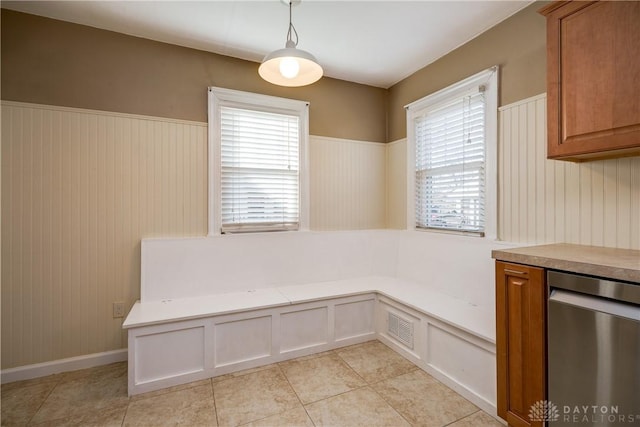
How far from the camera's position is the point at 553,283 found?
4.74ft

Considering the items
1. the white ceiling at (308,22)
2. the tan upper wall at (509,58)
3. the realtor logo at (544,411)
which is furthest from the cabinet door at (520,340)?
the white ceiling at (308,22)

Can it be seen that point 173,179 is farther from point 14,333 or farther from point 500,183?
point 500,183

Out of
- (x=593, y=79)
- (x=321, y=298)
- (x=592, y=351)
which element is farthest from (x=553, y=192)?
(x=321, y=298)

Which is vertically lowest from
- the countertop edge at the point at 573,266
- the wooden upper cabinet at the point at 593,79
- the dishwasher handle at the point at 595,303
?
the dishwasher handle at the point at 595,303

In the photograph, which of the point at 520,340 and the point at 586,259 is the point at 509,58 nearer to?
the point at 586,259

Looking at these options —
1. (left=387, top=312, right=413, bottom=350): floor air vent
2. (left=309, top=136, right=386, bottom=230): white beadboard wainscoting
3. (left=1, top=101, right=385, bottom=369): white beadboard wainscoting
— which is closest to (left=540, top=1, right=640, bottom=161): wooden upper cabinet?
(left=387, top=312, right=413, bottom=350): floor air vent

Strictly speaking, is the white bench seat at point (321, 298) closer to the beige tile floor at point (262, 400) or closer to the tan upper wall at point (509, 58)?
the beige tile floor at point (262, 400)

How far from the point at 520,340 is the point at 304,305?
5.00 ft

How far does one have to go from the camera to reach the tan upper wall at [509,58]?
212 centimetres

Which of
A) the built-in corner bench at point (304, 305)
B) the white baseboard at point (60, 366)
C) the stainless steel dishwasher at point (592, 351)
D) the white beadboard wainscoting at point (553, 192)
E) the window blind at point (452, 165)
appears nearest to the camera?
the stainless steel dishwasher at point (592, 351)

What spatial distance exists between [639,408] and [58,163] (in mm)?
3589

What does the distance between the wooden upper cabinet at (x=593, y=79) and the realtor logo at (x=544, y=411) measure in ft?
4.20

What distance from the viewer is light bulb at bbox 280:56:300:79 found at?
183cm

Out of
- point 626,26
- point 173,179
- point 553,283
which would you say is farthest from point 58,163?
point 626,26
